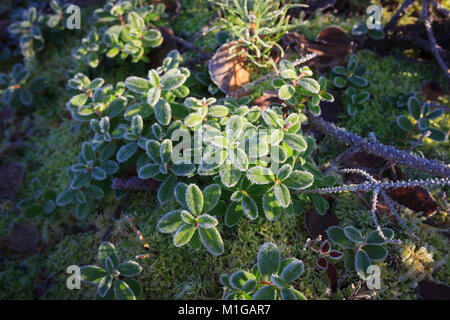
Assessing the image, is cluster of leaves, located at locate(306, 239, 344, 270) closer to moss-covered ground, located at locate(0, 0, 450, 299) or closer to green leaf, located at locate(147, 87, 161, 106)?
moss-covered ground, located at locate(0, 0, 450, 299)

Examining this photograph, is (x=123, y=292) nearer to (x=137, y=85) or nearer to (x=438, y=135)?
(x=137, y=85)

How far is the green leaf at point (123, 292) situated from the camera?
1.51m

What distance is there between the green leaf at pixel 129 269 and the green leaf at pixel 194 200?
0.41 m

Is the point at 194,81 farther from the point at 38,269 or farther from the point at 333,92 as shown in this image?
the point at 38,269

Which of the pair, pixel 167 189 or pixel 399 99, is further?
pixel 399 99

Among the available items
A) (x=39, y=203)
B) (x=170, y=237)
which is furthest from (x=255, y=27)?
(x=39, y=203)

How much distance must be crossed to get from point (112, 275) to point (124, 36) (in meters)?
1.57

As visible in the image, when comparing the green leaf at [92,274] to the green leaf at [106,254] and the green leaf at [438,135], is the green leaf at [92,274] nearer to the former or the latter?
the green leaf at [106,254]

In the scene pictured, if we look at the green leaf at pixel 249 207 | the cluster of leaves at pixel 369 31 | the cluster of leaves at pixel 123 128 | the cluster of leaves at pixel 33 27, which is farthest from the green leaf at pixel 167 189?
the cluster of leaves at pixel 33 27

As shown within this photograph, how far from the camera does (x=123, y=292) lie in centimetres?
152

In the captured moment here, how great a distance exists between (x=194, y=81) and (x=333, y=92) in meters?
0.91

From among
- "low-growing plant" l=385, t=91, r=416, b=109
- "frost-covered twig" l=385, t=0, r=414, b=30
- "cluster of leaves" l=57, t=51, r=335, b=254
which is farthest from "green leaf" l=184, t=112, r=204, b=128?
"frost-covered twig" l=385, t=0, r=414, b=30

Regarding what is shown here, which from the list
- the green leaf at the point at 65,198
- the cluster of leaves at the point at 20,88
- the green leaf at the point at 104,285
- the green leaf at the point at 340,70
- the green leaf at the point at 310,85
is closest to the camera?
the green leaf at the point at 104,285

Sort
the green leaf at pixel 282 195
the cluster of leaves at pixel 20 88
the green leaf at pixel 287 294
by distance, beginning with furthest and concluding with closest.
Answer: the cluster of leaves at pixel 20 88 < the green leaf at pixel 282 195 < the green leaf at pixel 287 294
